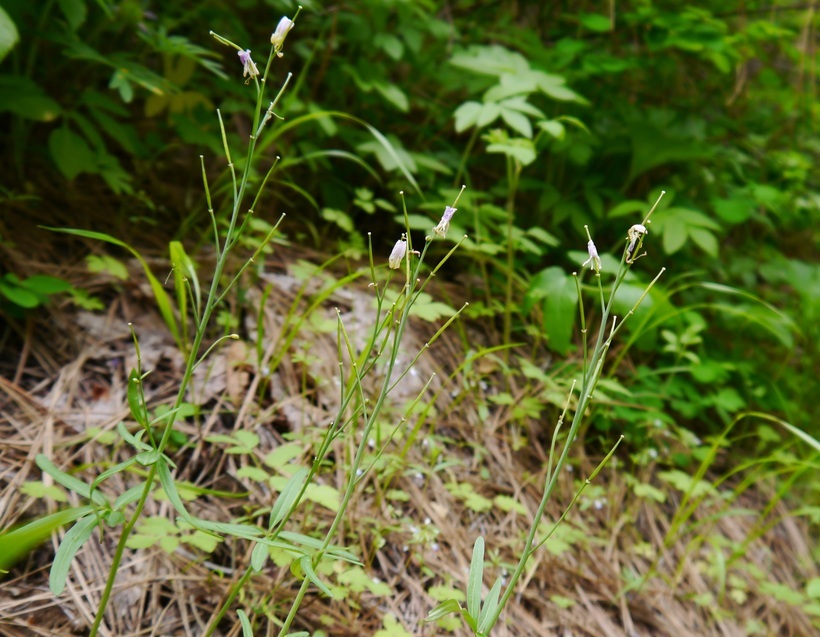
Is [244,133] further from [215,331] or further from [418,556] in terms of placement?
[418,556]

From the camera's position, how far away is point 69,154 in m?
1.72

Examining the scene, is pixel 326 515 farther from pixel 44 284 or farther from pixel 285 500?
pixel 44 284

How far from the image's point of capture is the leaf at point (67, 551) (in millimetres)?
791

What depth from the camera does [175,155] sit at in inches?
87.7

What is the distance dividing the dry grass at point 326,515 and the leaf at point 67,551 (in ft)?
0.71

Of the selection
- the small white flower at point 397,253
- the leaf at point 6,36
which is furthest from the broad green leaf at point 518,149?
the leaf at point 6,36

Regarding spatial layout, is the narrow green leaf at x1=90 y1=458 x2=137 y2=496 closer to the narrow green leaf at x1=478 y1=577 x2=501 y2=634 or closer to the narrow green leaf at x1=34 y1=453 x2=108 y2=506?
the narrow green leaf at x1=34 y1=453 x2=108 y2=506

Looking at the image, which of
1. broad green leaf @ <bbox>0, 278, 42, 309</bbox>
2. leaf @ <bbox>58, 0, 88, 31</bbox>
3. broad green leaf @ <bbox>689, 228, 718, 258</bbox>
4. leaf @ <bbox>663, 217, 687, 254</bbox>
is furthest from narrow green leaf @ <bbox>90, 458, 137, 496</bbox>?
broad green leaf @ <bbox>689, 228, 718, 258</bbox>

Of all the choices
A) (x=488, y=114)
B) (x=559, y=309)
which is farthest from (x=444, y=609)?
(x=488, y=114)

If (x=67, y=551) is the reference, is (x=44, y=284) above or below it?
below

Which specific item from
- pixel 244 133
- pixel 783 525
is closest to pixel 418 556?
pixel 783 525

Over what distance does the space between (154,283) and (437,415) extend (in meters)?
0.82

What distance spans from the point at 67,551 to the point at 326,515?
0.64m

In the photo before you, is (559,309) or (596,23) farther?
(596,23)
